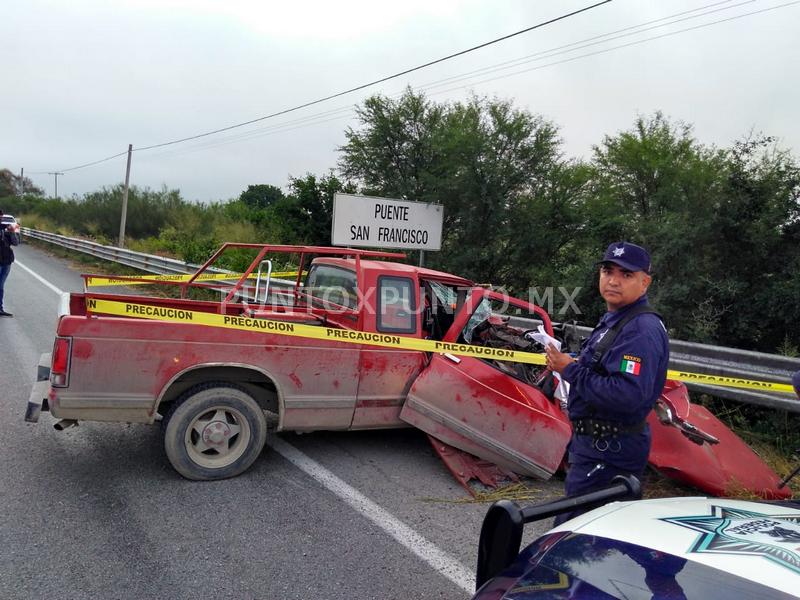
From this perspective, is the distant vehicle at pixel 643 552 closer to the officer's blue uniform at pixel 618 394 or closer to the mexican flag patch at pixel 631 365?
the officer's blue uniform at pixel 618 394

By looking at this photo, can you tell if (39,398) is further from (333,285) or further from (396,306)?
(396,306)

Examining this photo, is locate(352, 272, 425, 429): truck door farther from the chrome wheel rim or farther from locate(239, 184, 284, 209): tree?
locate(239, 184, 284, 209): tree

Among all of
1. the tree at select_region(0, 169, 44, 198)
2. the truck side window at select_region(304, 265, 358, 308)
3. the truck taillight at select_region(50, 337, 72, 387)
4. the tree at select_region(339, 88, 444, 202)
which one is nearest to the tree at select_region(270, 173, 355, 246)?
the tree at select_region(339, 88, 444, 202)

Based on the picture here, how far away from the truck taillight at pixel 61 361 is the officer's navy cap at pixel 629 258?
324 cm

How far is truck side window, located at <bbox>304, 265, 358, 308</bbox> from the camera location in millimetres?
4802

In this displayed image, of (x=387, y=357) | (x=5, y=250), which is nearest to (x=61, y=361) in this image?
(x=387, y=357)

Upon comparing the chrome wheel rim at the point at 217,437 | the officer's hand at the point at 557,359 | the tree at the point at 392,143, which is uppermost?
the tree at the point at 392,143

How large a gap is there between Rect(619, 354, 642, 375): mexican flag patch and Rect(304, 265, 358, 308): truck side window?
2589mm

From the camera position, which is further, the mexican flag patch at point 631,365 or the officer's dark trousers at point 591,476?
the officer's dark trousers at point 591,476

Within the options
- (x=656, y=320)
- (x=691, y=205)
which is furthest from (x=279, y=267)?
(x=656, y=320)

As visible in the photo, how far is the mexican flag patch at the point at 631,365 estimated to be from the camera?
7.76 ft

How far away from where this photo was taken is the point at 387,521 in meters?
3.52

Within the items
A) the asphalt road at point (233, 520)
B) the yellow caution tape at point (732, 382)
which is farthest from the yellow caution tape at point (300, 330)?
the yellow caution tape at point (732, 382)

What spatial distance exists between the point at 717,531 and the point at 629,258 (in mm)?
1110
